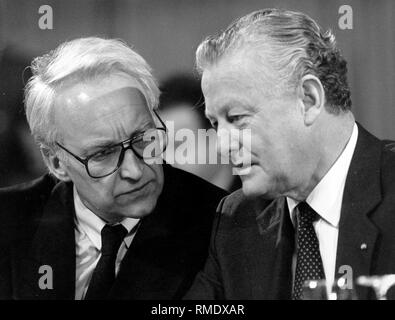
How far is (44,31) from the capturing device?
7.59 ft

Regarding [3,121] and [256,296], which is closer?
[256,296]

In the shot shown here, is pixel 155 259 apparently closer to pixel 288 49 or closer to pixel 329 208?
pixel 329 208

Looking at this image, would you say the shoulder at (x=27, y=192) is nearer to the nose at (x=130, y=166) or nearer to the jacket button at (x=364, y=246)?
the nose at (x=130, y=166)

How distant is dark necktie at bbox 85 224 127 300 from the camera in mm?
2268

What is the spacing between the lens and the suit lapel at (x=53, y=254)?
2.28 m

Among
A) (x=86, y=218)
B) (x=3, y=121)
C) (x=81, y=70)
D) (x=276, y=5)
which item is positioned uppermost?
(x=276, y=5)

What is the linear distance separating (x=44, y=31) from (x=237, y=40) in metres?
0.66

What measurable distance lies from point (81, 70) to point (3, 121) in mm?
342

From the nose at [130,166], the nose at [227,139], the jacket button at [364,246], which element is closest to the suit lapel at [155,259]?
the nose at [130,166]

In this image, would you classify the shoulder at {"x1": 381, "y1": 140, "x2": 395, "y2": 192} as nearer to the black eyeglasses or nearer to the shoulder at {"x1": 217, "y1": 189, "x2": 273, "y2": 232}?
the shoulder at {"x1": 217, "y1": 189, "x2": 273, "y2": 232}

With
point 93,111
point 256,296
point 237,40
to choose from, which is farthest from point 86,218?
point 237,40

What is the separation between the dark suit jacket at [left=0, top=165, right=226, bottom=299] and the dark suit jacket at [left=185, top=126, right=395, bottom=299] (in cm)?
6

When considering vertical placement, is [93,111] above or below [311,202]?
above
